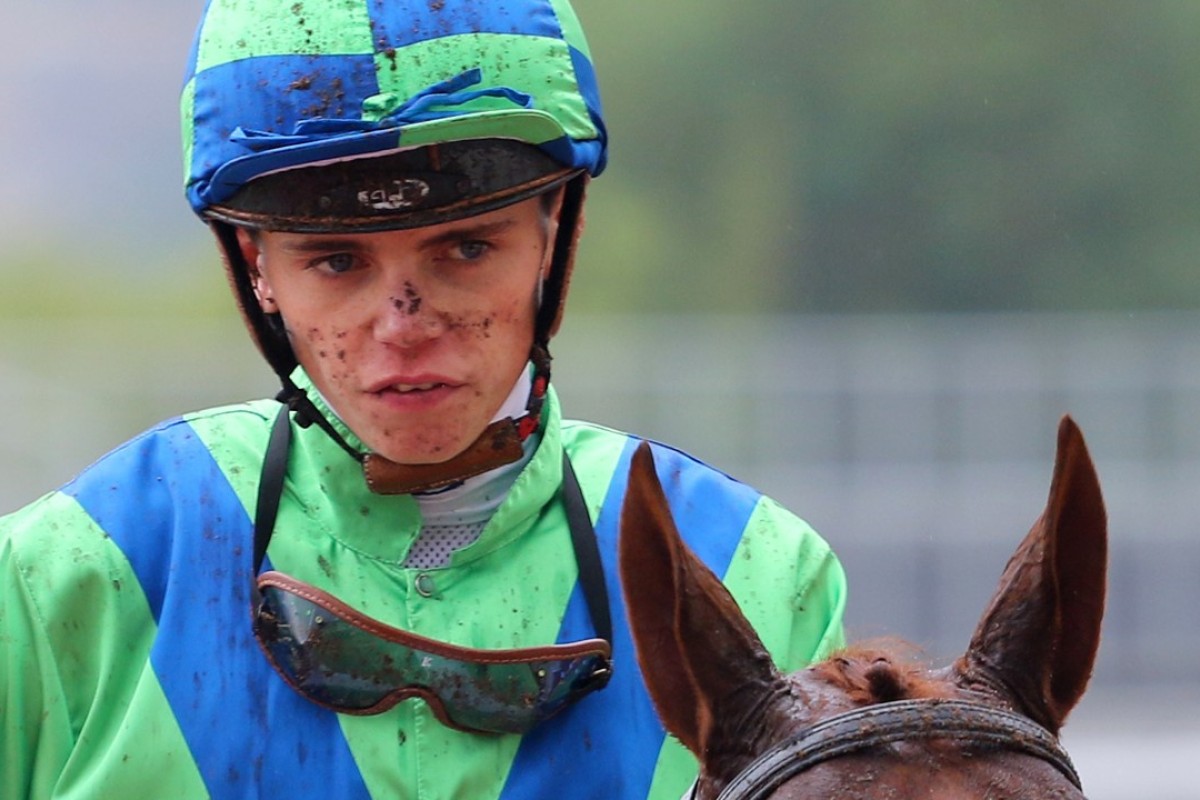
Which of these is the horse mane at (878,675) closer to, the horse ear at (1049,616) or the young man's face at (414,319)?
the horse ear at (1049,616)

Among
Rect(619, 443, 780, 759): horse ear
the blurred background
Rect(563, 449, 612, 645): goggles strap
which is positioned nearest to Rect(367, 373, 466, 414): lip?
Rect(563, 449, 612, 645): goggles strap

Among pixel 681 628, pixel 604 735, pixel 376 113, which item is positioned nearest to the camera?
pixel 681 628

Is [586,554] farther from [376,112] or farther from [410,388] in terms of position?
[376,112]

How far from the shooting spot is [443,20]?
264cm

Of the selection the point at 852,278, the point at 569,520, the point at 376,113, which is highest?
the point at 376,113

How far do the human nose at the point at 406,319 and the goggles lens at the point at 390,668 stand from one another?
0.34 m

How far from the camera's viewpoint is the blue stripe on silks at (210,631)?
2545 mm

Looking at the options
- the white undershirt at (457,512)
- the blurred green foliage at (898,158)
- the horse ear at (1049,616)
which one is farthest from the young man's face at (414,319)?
the blurred green foliage at (898,158)

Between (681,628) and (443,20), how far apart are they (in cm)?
100

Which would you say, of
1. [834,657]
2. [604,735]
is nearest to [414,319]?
[604,735]

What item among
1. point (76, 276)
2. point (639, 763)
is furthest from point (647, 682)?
point (76, 276)

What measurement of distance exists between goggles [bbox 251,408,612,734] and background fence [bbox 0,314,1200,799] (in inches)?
276

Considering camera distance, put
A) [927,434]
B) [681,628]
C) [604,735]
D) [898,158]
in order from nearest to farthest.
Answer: [681,628]
[604,735]
[927,434]
[898,158]

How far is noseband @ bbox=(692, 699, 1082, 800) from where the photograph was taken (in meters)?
1.88
